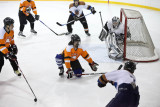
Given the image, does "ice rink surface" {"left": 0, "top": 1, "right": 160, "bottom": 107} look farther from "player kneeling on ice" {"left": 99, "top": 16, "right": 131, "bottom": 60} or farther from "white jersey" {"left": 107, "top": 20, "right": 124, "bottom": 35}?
"white jersey" {"left": 107, "top": 20, "right": 124, "bottom": 35}

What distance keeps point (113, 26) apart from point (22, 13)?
6.88 feet

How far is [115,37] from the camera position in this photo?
3.63 m

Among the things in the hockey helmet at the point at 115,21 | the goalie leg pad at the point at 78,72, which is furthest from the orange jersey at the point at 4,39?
the hockey helmet at the point at 115,21

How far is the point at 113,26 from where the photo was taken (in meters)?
3.67

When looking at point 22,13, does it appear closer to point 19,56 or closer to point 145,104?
point 19,56

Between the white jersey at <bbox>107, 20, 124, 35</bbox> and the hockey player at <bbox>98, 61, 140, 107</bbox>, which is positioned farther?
the white jersey at <bbox>107, 20, 124, 35</bbox>

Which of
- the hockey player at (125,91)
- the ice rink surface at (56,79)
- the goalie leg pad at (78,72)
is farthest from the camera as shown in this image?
the goalie leg pad at (78,72)

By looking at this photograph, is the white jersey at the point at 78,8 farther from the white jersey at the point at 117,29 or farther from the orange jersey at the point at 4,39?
the orange jersey at the point at 4,39

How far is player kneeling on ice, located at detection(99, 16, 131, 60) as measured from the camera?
3559 mm

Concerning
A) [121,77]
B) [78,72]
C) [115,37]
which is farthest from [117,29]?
[121,77]

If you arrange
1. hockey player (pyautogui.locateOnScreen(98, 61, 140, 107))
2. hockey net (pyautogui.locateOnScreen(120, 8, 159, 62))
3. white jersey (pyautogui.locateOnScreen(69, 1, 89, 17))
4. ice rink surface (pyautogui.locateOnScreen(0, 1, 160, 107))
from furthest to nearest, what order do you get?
white jersey (pyautogui.locateOnScreen(69, 1, 89, 17)) < hockey net (pyautogui.locateOnScreen(120, 8, 159, 62)) < ice rink surface (pyautogui.locateOnScreen(0, 1, 160, 107)) < hockey player (pyautogui.locateOnScreen(98, 61, 140, 107))

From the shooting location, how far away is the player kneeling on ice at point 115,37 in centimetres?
356

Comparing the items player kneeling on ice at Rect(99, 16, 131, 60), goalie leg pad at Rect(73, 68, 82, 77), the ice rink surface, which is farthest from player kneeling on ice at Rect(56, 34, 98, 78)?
player kneeling on ice at Rect(99, 16, 131, 60)

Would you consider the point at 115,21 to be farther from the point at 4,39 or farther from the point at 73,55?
the point at 4,39
